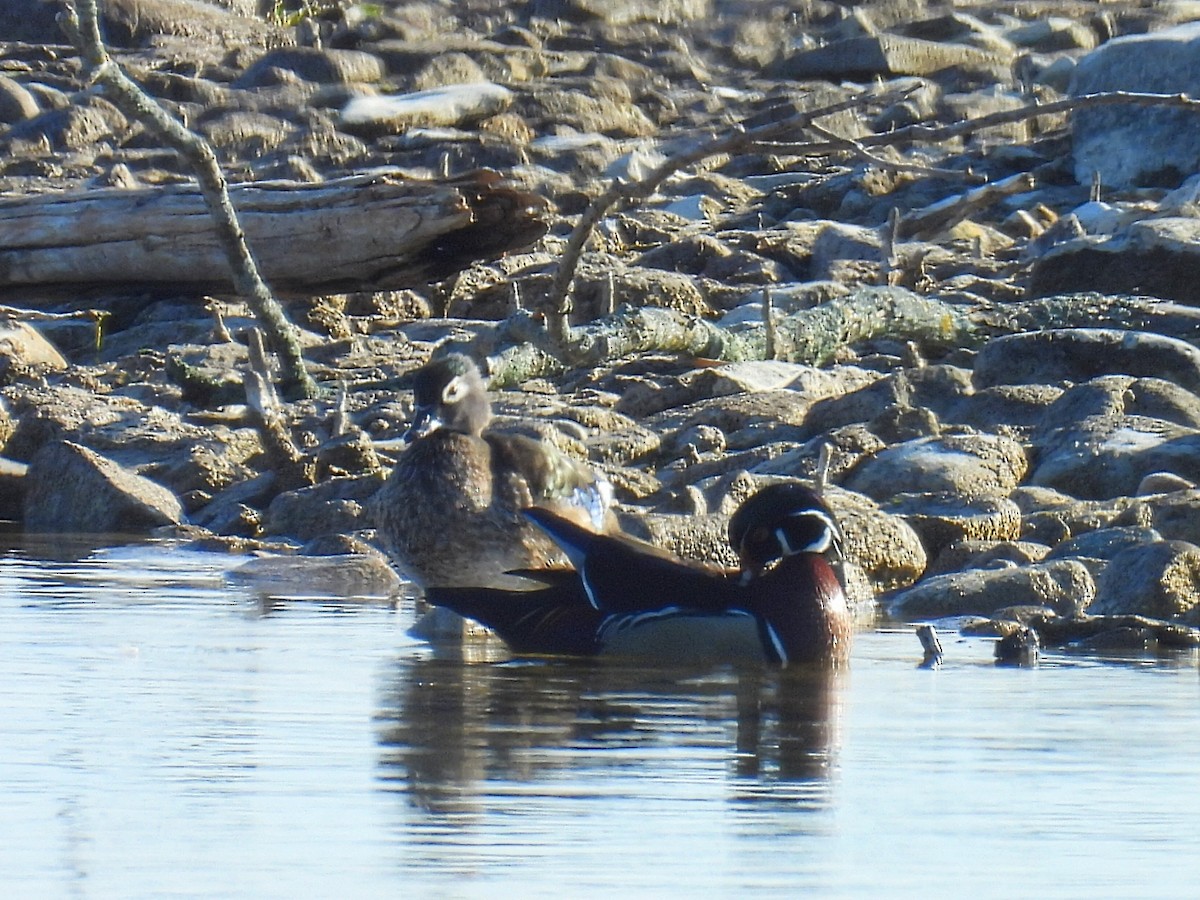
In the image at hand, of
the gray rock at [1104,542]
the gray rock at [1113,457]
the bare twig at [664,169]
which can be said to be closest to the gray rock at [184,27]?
the bare twig at [664,169]

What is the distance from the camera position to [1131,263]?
1474 cm

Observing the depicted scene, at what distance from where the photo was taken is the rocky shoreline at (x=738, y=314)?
Result: 10.0m

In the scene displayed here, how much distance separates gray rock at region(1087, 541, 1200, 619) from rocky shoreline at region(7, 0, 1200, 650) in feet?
0.04

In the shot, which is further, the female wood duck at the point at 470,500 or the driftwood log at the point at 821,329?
the driftwood log at the point at 821,329

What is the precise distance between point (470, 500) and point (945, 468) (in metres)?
2.92

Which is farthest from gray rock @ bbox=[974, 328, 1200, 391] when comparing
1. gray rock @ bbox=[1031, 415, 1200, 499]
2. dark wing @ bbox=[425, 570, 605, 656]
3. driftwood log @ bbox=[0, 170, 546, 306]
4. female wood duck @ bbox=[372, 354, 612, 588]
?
dark wing @ bbox=[425, 570, 605, 656]

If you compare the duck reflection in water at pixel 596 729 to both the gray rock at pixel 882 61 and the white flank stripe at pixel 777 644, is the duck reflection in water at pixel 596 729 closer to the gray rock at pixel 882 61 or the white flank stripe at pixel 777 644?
the white flank stripe at pixel 777 644

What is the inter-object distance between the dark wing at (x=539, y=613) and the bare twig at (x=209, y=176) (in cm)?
568

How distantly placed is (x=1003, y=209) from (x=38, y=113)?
935cm

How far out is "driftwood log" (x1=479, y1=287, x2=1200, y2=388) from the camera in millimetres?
13773

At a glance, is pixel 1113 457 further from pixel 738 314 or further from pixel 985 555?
pixel 738 314

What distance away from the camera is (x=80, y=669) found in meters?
7.07

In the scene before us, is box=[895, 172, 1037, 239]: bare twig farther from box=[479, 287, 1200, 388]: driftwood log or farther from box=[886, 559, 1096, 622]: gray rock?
box=[886, 559, 1096, 622]: gray rock

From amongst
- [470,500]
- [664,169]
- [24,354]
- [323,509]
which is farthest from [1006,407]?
[24,354]
